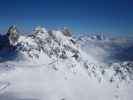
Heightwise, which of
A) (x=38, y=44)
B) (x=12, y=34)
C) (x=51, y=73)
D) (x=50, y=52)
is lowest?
(x=51, y=73)

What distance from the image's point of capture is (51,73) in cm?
7975

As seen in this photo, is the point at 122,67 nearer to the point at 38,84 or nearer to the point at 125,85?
the point at 125,85

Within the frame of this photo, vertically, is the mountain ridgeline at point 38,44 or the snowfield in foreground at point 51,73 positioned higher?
the mountain ridgeline at point 38,44

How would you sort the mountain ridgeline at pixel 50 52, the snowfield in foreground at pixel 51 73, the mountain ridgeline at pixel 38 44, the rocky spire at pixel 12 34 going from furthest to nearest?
the rocky spire at pixel 12 34
the mountain ridgeline at pixel 38 44
the mountain ridgeline at pixel 50 52
the snowfield in foreground at pixel 51 73

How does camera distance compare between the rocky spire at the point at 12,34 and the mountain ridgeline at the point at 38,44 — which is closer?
the mountain ridgeline at the point at 38,44

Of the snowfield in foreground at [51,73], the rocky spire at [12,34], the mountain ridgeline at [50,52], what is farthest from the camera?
the rocky spire at [12,34]

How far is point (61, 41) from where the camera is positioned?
124562 millimetres

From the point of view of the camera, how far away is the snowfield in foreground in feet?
218

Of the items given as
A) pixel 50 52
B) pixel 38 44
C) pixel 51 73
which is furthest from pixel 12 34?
pixel 51 73

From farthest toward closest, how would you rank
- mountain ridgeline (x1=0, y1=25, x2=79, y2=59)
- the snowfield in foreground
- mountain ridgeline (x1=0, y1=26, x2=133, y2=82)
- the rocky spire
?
the rocky spire < mountain ridgeline (x1=0, y1=25, x2=79, y2=59) < mountain ridgeline (x1=0, y1=26, x2=133, y2=82) < the snowfield in foreground

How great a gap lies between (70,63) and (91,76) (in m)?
11.0

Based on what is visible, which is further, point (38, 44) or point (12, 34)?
point (12, 34)

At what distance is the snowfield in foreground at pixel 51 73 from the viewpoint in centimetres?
6633

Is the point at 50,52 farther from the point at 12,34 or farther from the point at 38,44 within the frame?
the point at 12,34
